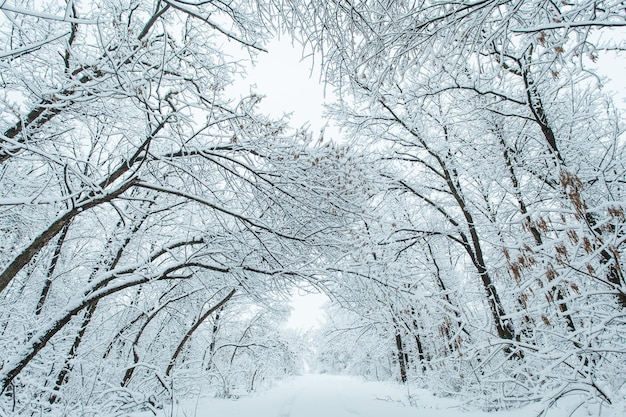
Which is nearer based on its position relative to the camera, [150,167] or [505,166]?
[150,167]

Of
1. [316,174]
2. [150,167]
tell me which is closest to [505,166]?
[316,174]

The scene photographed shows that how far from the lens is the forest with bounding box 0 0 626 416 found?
231 centimetres

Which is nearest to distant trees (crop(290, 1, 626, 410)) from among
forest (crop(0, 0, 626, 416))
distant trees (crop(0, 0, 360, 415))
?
forest (crop(0, 0, 626, 416))

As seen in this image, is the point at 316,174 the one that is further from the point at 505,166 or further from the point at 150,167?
the point at 505,166

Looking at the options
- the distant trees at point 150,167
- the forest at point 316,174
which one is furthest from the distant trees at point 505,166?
the distant trees at point 150,167

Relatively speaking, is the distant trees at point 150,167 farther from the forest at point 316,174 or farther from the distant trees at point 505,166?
the distant trees at point 505,166

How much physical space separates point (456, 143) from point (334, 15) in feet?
17.9

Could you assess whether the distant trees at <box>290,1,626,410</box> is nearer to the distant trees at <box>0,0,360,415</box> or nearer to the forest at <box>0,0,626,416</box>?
the forest at <box>0,0,626,416</box>

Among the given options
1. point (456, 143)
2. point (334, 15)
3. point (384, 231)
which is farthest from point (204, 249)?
point (456, 143)

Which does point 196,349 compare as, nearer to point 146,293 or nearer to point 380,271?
point 146,293

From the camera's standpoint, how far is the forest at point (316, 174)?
7.58ft

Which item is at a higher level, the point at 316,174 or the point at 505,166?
the point at 505,166

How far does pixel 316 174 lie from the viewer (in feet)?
11.2

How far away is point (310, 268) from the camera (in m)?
3.91
